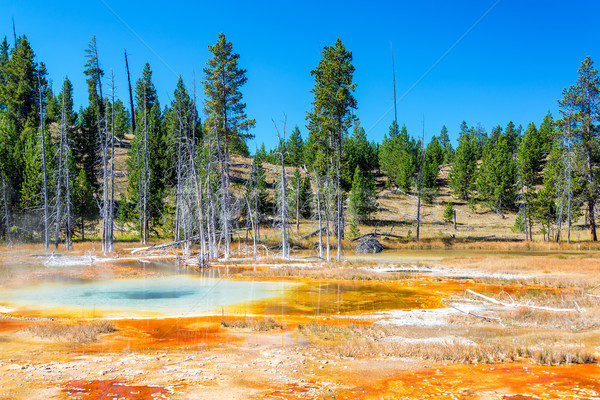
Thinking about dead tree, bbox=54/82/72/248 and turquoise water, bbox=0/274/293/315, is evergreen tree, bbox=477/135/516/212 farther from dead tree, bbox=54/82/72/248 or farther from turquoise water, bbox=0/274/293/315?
dead tree, bbox=54/82/72/248

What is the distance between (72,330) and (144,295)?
7084 mm

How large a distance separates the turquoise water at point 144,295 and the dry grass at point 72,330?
2868 mm

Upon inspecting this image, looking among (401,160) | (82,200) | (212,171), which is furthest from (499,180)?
(82,200)

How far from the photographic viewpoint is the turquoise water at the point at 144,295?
16375 mm

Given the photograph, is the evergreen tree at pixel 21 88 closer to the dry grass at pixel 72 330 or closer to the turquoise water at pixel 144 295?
the turquoise water at pixel 144 295

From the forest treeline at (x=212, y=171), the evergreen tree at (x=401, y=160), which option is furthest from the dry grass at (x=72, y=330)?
the evergreen tree at (x=401, y=160)

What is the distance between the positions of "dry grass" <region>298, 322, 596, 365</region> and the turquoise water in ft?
20.4

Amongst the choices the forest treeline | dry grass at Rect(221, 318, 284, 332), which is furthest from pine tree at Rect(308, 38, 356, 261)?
dry grass at Rect(221, 318, 284, 332)

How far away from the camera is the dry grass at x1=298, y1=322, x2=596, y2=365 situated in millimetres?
9766

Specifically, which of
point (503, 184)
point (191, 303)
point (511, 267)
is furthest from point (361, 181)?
point (191, 303)

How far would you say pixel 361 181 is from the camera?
59.4 meters

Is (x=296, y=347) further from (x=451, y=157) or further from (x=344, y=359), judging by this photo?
(x=451, y=157)

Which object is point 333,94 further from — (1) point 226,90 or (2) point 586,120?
(2) point 586,120

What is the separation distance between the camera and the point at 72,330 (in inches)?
471
